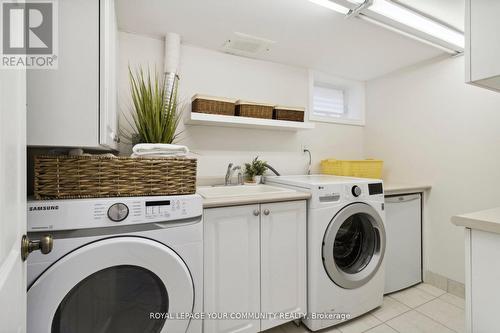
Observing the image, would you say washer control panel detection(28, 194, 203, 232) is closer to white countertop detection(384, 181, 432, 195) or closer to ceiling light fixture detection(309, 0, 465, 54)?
ceiling light fixture detection(309, 0, 465, 54)

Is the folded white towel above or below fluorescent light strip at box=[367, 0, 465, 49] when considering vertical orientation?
below

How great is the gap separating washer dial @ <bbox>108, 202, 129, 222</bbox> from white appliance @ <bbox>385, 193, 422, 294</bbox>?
196 cm

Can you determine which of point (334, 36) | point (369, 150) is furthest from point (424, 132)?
point (334, 36)

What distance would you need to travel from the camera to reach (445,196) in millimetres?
2102

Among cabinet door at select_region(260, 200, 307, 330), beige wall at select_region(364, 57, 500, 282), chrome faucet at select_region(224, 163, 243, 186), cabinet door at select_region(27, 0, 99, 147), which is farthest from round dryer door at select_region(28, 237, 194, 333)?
beige wall at select_region(364, 57, 500, 282)

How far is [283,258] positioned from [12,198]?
1355mm

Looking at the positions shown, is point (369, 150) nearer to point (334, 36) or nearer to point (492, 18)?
point (334, 36)

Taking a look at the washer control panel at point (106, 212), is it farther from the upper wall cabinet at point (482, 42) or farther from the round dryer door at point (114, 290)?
Answer: the upper wall cabinet at point (482, 42)

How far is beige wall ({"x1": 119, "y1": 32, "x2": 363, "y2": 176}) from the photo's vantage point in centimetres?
186

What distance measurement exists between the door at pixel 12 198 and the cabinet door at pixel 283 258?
110cm

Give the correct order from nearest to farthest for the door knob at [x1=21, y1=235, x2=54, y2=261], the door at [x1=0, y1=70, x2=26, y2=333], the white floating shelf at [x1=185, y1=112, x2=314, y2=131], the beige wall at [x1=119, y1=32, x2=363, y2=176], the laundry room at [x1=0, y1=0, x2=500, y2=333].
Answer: the door at [x1=0, y1=70, x2=26, y2=333], the door knob at [x1=21, y1=235, x2=54, y2=261], the laundry room at [x1=0, y1=0, x2=500, y2=333], the white floating shelf at [x1=185, y1=112, x2=314, y2=131], the beige wall at [x1=119, y1=32, x2=363, y2=176]

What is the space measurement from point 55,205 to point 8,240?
0.45 m

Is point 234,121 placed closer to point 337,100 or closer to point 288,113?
point 288,113

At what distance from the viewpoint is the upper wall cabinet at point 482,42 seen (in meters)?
0.89
